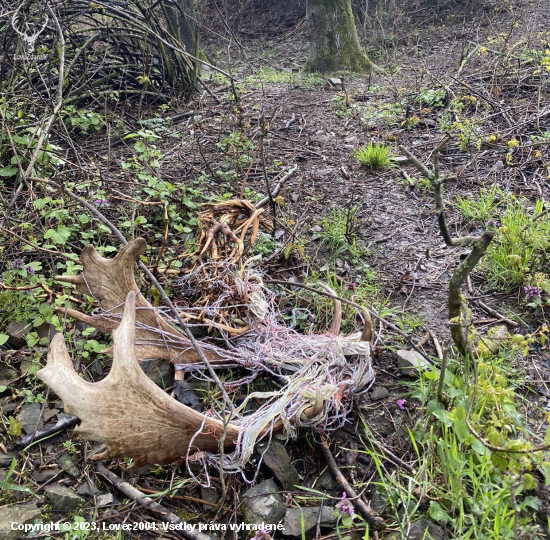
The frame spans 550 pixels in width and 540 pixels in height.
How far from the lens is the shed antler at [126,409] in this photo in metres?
1.51

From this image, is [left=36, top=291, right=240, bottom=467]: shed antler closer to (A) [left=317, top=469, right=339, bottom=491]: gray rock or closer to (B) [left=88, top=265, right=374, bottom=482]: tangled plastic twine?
(B) [left=88, top=265, right=374, bottom=482]: tangled plastic twine

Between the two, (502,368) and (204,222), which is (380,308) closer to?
(502,368)

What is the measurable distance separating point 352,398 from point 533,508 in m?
0.82

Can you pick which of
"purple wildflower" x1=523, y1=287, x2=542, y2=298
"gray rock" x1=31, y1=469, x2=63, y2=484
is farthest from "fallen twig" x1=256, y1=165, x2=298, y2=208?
"gray rock" x1=31, y1=469, x2=63, y2=484

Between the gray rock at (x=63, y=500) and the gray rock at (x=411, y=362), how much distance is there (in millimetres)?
1613

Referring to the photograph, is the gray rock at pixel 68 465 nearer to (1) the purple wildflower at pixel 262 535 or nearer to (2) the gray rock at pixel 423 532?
(1) the purple wildflower at pixel 262 535

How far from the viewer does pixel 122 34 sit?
5.29 meters

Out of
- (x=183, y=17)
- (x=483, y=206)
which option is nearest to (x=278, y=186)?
(x=483, y=206)

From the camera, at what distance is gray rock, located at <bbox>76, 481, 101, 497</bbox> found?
5.88 feet

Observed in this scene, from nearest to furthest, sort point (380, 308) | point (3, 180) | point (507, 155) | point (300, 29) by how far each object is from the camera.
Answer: point (380, 308) < point (3, 180) < point (507, 155) < point (300, 29)

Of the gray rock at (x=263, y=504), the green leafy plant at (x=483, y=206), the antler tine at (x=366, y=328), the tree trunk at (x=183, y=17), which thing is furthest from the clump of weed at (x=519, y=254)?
the tree trunk at (x=183, y=17)

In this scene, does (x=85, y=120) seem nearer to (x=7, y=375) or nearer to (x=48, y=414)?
(x=7, y=375)

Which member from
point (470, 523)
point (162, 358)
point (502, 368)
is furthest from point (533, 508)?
point (162, 358)

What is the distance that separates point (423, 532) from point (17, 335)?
2.18 metres
